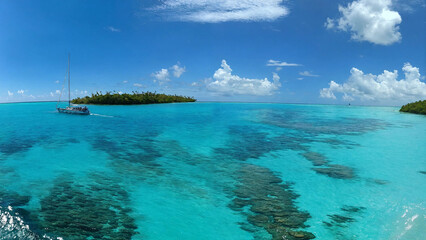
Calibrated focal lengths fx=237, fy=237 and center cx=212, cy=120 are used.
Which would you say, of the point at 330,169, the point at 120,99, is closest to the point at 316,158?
the point at 330,169

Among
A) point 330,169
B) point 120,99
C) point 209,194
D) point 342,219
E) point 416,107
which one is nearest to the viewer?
point 342,219

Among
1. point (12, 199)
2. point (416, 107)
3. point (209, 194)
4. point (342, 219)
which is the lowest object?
point (342, 219)

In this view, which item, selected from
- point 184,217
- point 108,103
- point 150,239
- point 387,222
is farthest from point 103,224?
point 108,103

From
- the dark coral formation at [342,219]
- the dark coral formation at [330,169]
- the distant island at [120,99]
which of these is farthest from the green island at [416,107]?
the distant island at [120,99]

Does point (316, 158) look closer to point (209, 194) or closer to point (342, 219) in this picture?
point (342, 219)

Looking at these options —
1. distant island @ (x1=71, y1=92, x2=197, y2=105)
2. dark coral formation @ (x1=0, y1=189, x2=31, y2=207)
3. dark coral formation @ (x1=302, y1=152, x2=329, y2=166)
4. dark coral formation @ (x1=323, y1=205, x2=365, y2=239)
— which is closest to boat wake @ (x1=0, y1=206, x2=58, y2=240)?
dark coral formation @ (x1=0, y1=189, x2=31, y2=207)

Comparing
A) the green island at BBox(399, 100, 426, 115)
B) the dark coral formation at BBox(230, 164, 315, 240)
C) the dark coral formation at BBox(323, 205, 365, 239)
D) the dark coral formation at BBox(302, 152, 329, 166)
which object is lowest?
the dark coral formation at BBox(323, 205, 365, 239)

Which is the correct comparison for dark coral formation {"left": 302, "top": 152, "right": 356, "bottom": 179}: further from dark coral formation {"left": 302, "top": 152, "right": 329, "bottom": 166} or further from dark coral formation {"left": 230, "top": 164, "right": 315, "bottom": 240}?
dark coral formation {"left": 230, "top": 164, "right": 315, "bottom": 240}
